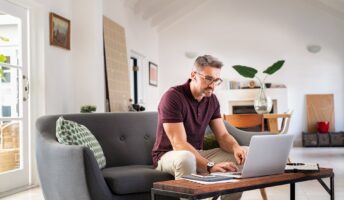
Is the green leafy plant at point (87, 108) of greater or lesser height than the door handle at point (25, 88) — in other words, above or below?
below

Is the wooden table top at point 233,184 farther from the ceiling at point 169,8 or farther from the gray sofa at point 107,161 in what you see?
the ceiling at point 169,8

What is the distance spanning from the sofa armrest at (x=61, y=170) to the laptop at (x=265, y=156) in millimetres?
797

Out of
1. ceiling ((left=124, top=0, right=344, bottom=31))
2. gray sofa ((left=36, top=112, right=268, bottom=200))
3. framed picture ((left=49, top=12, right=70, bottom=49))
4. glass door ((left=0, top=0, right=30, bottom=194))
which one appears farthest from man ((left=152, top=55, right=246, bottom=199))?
ceiling ((left=124, top=0, right=344, bottom=31))

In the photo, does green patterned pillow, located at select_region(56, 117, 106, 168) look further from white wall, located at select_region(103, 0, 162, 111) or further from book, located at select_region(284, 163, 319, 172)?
white wall, located at select_region(103, 0, 162, 111)

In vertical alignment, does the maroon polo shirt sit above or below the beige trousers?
above

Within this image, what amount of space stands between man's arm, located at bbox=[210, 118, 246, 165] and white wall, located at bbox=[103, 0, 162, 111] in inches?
180

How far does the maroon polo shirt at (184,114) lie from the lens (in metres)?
2.93

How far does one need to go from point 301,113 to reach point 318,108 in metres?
0.39

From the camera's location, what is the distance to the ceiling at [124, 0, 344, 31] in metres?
9.43

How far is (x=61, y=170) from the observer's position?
2.72 metres

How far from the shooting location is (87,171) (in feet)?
8.52

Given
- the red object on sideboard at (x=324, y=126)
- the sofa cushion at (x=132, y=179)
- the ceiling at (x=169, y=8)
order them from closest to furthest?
the sofa cushion at (x=132, y=179), the ceiling at (x=169, y=8), the red object on sideboard at (x=324, y=126)

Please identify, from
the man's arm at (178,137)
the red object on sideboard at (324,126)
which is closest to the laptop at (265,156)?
the man's arm at (178,137)

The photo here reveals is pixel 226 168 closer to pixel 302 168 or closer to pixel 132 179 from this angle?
pixel 302 168
